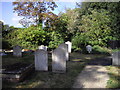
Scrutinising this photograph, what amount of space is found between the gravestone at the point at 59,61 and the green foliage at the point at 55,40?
6.97 m

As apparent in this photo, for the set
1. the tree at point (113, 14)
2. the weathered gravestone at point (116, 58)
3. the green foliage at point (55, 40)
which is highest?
the tree at point (113, 14)

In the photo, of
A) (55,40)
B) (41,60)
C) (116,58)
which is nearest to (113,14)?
(55,40)

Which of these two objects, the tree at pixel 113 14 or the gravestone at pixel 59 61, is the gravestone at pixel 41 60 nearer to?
the gravestone at pixel 59 61

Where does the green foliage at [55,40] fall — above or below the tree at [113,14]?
below

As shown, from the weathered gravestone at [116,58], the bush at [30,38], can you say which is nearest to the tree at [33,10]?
the bush at [30,38]

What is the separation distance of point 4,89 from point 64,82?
200cm

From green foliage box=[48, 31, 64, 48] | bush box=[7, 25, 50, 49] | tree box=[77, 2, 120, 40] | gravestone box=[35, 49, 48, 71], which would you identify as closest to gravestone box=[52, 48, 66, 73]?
gravestone box=[35, 49, 48, 71]

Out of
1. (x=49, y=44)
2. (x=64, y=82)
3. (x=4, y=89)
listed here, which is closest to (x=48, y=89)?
(x=64, y=82)

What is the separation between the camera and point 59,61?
5480 mm

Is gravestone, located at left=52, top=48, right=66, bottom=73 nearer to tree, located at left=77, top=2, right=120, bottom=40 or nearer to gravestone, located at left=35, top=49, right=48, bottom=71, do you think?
gravestone, located at left=35, top=49, right=48, bottom=71

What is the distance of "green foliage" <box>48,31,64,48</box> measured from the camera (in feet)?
41.2

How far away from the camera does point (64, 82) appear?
4.28 meters

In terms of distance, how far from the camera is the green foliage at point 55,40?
1257 cm

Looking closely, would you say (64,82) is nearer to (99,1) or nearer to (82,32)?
(82,32)
